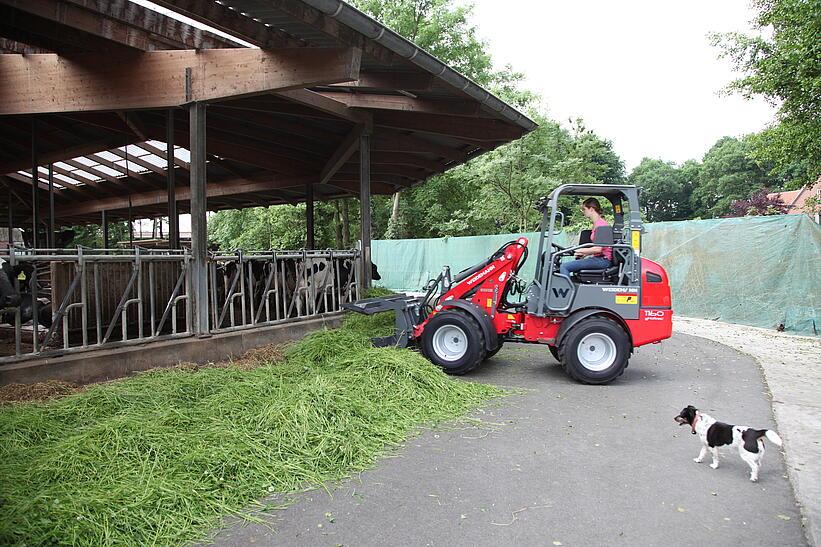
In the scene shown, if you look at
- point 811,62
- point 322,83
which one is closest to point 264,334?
point 322,83

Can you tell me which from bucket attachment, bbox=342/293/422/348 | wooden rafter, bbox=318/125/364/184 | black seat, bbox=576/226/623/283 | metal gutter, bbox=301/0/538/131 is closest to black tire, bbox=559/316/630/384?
black seat, bbox=576/226/623/283

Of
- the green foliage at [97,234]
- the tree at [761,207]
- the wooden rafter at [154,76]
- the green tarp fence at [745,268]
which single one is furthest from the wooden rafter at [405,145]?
the green foliage at [97,234]

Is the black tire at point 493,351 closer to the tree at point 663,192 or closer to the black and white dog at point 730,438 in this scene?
the black and white dog at point 730,438

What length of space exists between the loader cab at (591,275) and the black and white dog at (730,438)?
247 cm

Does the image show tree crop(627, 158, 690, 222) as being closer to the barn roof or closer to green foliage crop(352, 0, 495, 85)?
green foliage crop(352, 0, 495, 85)

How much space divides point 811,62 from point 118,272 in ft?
35.3

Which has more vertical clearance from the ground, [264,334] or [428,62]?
[428,62]

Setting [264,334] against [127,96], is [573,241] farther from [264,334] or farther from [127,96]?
[127,96]

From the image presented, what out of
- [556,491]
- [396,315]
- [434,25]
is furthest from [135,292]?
[434,25]

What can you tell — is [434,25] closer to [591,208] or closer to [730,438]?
[591,208]

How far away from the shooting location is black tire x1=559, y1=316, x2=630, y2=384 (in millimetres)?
6559

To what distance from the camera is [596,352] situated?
22.2ft

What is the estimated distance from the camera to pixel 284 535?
3051 mm

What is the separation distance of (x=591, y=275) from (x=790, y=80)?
5975 mm
